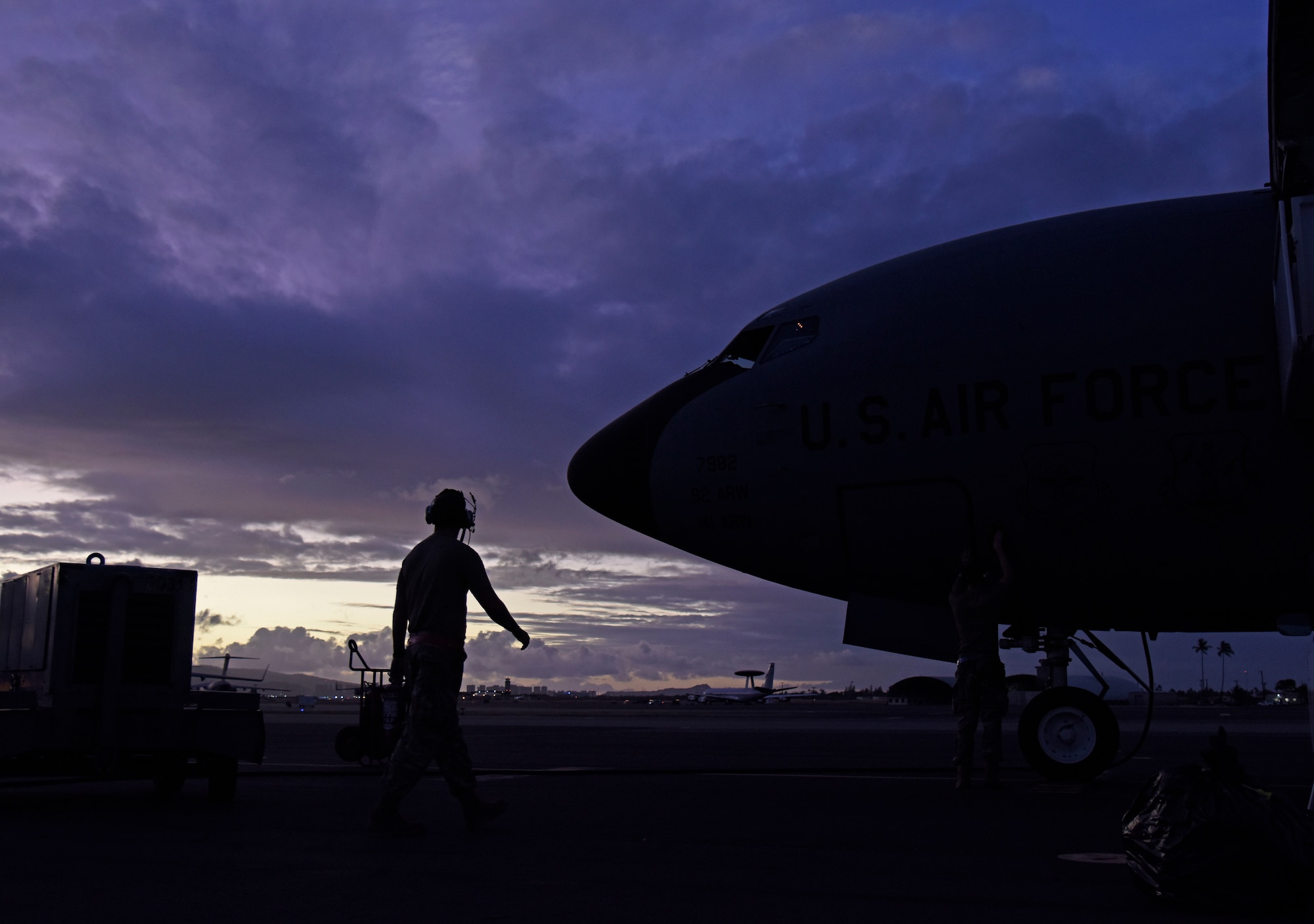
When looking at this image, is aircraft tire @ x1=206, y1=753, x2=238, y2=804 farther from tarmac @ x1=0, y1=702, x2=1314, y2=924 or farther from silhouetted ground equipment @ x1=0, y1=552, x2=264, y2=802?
tarmac @ x1=0, y1=702, x2=1314, y2=924

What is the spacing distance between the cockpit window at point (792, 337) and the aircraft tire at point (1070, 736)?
4.14 meters

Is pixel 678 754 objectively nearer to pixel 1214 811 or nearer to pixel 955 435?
pixel 955 435

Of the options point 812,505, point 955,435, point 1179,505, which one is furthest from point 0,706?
point 1179,505

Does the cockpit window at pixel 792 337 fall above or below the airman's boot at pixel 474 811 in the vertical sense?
above

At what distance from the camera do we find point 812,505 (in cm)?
1078

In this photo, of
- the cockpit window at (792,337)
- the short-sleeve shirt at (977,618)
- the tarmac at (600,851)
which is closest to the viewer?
the tarmac at (600,851)

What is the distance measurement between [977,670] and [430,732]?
5.47 m

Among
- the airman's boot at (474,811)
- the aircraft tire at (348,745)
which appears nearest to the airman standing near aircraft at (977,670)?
the airman's boot at (474,811)

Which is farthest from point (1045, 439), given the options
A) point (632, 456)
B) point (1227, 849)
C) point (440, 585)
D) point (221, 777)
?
point (221, 777)

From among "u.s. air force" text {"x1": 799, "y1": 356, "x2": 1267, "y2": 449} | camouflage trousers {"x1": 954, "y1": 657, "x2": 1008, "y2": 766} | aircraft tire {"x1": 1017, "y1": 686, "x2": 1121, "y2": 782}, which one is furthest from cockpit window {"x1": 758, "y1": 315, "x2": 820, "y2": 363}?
aircraft tire {"x1": 1017, "y1": 686, "x2": 1121, "y2": 782}

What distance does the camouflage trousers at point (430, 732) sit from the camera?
23.7 ft

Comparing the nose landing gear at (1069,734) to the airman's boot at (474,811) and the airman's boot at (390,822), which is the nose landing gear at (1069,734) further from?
the airman's boot at (390,822)

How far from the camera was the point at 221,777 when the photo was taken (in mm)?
9500

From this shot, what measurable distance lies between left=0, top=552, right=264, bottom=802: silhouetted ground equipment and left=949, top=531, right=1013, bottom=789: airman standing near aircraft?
20.3ft
